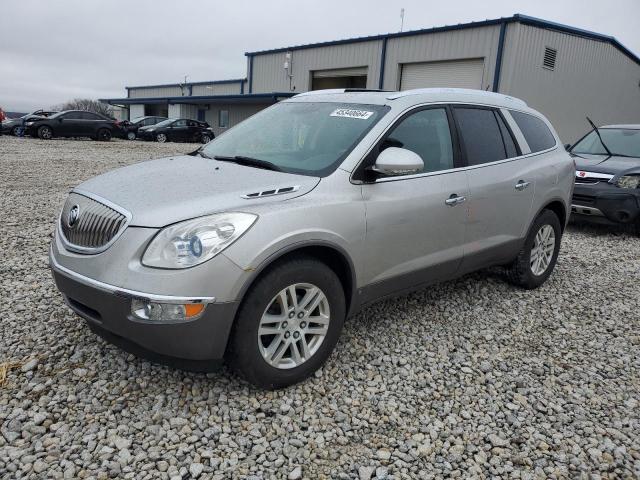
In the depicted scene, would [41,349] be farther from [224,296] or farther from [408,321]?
[408,321]

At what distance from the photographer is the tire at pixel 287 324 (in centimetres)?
282

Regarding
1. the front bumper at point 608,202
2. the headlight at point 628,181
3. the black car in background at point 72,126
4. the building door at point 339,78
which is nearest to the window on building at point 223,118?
the building door at point 339,78

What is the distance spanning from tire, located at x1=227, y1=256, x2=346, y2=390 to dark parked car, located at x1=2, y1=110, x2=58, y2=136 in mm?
24510

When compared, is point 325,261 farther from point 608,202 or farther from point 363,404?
point 608,202

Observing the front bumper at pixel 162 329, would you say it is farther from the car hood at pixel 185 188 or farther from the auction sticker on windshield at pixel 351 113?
the auction sticker on windshield at pixel 351 113

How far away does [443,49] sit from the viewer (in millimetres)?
19109

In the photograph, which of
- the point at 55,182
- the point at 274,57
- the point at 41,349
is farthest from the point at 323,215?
the point at 274,57

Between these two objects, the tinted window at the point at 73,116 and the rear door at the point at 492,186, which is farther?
the tinted window at the point at 73,116

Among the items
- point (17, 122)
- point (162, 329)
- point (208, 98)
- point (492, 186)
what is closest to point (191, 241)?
point (162, 329)

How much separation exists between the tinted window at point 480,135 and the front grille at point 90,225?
2.68m

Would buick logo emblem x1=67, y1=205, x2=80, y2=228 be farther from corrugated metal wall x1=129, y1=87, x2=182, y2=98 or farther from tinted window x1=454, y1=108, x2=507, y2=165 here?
corrugated metal wall x1=129, y1=87, x2=182, y2=98

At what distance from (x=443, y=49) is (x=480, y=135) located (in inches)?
639

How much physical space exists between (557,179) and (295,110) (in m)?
2.74

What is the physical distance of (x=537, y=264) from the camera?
5230 millimetres
